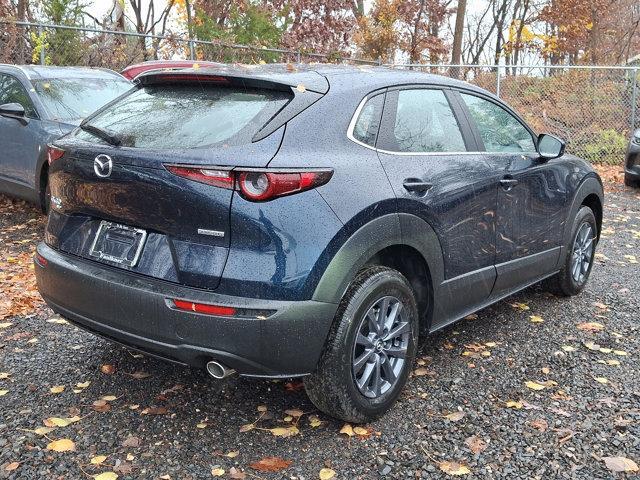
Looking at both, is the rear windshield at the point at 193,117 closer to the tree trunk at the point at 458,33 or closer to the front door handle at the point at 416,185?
the front door handle at the point at 416,185

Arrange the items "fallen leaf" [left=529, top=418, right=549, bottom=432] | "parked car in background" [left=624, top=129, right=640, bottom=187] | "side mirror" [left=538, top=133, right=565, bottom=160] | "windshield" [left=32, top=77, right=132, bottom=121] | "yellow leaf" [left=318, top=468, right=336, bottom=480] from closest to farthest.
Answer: "yellow leaf" [left=318, top=468, right=336, bottom=480] → "fallen leaf" [left=529, top=418, right=549, bottom=432] → "side mirror" [left=538, top=133, right=565, bottom=160] → "windshield" [left=32, top=77, right=132, bottom=121] → "parked car in background" [left=624, top=129, right=640, bottom=187]

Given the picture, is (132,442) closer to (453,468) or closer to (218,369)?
(218,369)

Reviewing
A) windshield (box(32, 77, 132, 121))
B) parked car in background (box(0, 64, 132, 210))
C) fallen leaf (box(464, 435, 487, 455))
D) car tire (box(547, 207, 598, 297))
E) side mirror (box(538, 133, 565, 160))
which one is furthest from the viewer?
windshield (box(32, 77, 132, 121))

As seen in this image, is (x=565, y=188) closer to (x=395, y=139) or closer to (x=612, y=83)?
(x=395, y=139)

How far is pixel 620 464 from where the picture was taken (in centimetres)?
287

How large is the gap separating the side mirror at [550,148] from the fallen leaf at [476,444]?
2.21m

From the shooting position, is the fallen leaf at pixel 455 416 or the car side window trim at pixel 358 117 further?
the fallen leaf at pixel 455 416

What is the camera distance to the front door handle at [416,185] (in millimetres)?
3193

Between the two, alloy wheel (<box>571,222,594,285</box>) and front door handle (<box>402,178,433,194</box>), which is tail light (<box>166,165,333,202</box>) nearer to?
front door handle (<box>402,178,433,194</box>)

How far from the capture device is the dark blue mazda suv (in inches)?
104

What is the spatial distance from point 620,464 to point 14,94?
7147 mm

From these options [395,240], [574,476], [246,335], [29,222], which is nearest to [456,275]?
[395,240]

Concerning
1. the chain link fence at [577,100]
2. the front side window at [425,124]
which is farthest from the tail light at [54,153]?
the chain link fence at [577,100]

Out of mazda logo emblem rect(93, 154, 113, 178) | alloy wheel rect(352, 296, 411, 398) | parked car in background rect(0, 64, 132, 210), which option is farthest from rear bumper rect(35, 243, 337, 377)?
parked car in background rect(0, 64, 132, 210)
